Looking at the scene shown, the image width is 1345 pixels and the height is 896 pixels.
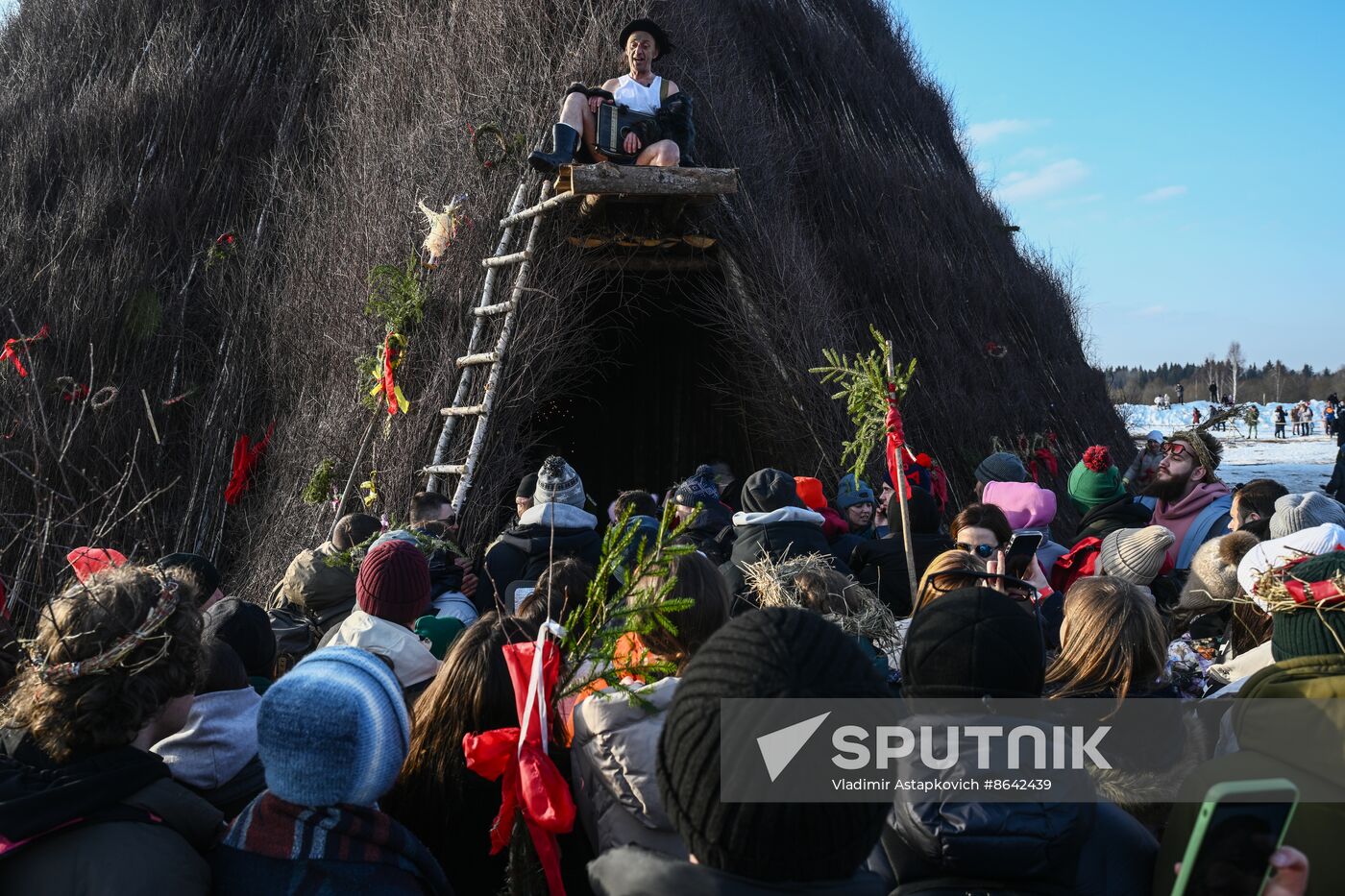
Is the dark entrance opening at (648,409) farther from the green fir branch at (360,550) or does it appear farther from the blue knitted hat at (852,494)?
the green fir branch at (360,550)

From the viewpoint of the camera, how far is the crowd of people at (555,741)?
1615mm

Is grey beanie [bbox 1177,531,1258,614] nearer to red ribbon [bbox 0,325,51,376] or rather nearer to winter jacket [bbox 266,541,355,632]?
winter jacket [bbox 266,541,355,632]

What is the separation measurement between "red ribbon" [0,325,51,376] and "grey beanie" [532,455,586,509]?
18.8 feet

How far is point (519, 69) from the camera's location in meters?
8.88

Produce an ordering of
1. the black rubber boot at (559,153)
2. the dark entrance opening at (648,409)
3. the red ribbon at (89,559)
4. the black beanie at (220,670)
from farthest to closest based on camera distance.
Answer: the dark entrance opening at (648,409), the black rubber boot at (559,153), the red ribbon at (89,559), the black beanie at (220,670)

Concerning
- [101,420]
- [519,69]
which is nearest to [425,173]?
[519,69]

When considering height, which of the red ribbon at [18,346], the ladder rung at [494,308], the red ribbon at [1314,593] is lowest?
Result: the red ribbon at [1314,593]

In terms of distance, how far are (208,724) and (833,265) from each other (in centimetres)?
838

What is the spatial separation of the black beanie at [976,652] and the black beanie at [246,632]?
80.4 inches

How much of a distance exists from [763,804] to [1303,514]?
3638 mm

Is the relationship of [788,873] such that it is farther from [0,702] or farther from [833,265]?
[833,265]

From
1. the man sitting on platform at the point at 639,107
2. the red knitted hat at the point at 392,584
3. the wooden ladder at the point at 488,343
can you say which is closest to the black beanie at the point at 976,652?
the red knitted hat at the point at 392,584

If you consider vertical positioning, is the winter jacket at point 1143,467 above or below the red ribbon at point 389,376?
below

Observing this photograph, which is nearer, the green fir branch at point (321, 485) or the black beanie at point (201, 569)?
the black beanie at point (201, 569)
